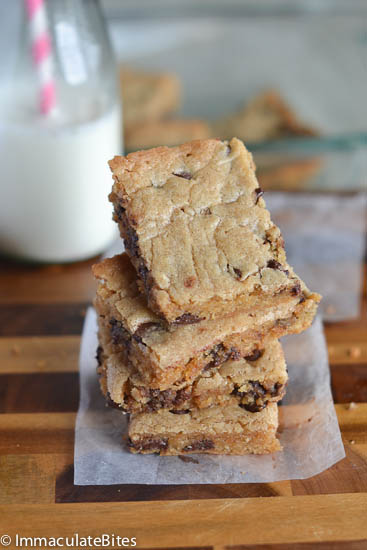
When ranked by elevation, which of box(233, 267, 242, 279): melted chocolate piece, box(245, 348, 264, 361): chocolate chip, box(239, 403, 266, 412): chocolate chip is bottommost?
box(239, 403, 266, 412): chocolate chip

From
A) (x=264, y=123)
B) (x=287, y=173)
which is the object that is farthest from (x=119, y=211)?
(x=264, y=123)

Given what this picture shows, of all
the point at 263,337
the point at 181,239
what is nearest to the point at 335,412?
the point at 263,337

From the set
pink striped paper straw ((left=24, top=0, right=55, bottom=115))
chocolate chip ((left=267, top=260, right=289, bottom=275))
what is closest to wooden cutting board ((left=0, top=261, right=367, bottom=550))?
chocolate chip ((left=267, top=260, right=289, bottom=275))

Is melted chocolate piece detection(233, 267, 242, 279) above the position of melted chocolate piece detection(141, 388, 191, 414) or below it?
above

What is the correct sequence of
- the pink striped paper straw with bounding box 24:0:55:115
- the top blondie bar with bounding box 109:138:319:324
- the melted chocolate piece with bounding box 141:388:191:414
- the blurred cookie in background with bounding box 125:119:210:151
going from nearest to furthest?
the top blondie bar with bounding box 109:138:319:324
the melted chocolate piece with bounding box 141:388:191:414
the pink striped paper straw with bounding box 24:0:55:115
the blurred cookie in background with bounding box 125:119:210:151

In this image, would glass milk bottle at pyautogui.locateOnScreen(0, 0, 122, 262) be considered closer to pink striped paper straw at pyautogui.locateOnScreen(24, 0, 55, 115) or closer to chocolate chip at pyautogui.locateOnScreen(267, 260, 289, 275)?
pink striped paper straw at pyautogui.locateOnScreen(24, 0, 55, 115)

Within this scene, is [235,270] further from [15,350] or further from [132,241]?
[15,350]

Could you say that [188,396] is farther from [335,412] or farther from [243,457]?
[335,412]
